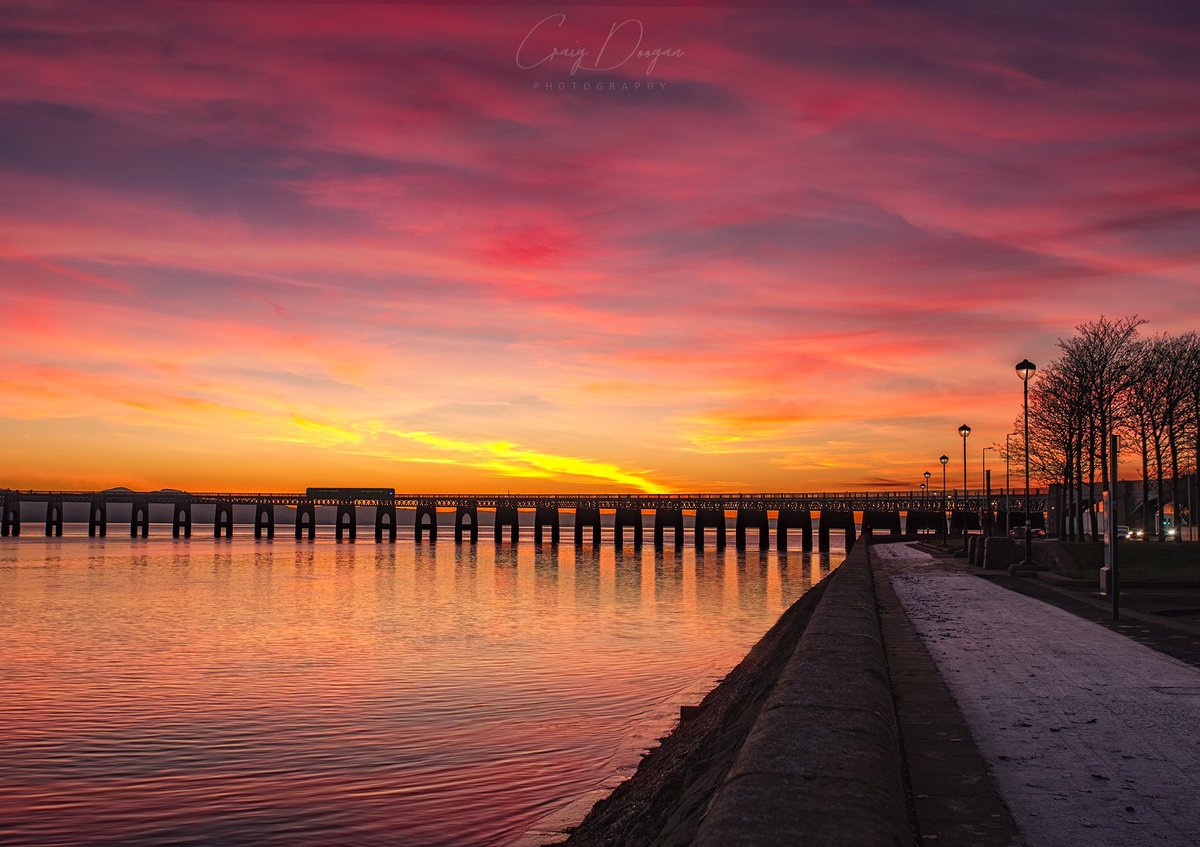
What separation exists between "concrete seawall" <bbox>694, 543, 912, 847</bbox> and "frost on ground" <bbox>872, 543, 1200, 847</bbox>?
0.92 m

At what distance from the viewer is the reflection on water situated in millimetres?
11195

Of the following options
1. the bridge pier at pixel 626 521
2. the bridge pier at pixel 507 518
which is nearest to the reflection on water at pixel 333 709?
the bridge pier at pixel 626 521

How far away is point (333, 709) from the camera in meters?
17.7

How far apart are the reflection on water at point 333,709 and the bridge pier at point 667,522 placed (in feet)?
242

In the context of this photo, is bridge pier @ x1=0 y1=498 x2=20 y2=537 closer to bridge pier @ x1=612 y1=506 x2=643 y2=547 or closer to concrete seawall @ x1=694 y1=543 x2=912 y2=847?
bridge pier @ x1=612 y1=506 x2=643 y2=547

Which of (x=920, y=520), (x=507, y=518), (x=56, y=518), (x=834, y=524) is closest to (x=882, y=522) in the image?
(x=920, y=520)

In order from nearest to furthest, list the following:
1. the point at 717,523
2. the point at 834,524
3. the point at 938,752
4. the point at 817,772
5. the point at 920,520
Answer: the point at 817,772, the point at 938,752, the point at 717,523, the point at 834,524, the point at 920,520

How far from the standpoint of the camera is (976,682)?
33.4 feet

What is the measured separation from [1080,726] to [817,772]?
14.9 feet

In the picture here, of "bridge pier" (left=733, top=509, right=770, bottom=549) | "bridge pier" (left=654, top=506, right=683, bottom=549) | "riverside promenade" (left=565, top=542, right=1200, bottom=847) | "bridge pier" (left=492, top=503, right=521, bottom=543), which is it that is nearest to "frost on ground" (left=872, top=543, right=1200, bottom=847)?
"riverside promenade" (left=565, top=542, right=1200, bottom=847)

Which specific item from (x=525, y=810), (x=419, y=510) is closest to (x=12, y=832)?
(x=525, y=810)

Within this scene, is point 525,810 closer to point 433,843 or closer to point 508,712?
point 433,843

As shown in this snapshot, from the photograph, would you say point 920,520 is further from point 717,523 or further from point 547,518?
point 547,518

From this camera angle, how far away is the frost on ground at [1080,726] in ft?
18.0
